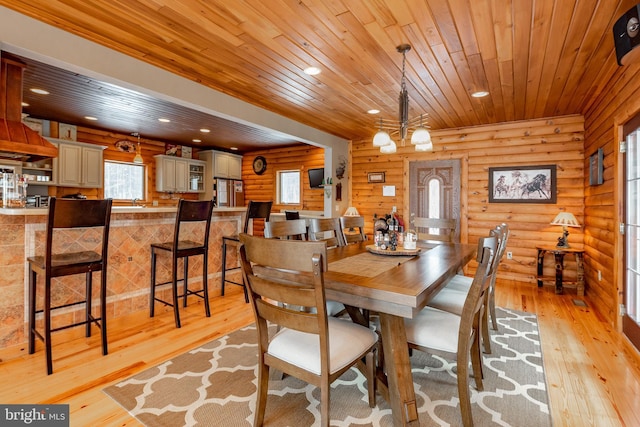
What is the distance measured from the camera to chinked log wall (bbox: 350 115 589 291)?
14.8 feet

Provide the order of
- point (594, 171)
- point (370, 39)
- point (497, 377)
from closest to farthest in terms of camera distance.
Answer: point (497, 377), point (370, 39), point (594, 171)

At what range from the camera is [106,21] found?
2350 millimetres

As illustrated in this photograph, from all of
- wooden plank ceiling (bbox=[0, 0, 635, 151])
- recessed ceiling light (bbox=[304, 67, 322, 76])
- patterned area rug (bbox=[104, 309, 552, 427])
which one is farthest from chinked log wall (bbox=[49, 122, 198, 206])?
patterned area rug (bbox=[104, 309, 552, 427])

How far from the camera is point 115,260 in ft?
9.86

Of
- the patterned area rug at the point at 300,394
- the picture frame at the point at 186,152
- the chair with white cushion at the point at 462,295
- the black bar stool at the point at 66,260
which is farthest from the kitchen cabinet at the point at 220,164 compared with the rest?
the chair with white cushion at the point at 462,295

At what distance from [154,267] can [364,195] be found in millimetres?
4048

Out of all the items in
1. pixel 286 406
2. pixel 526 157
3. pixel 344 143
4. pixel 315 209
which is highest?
pixel 344 143

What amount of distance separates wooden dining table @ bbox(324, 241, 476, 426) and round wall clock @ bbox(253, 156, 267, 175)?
6224 mm

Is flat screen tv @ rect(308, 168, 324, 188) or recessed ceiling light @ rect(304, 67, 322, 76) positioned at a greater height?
recessed ceiling light @ rect(304, 67, 322, 76)

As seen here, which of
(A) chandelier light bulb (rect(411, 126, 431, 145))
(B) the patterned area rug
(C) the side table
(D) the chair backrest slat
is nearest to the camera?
(D) the chair backrest slat

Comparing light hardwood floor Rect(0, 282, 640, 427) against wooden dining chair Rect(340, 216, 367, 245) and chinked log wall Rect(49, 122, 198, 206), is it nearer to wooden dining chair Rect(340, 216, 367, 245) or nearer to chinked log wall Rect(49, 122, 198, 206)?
wooden dining chair Rect(340, 216, 367, 245)

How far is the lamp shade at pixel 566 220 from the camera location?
13.9 ft

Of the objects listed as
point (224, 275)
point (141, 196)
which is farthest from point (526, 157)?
point (141, 196)

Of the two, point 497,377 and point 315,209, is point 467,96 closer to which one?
point 497,377
